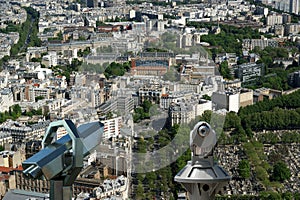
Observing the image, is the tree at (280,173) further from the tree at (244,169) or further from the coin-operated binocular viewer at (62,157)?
the coin-operated binocular viewer at (62,157)

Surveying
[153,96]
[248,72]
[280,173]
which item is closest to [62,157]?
[153,96]

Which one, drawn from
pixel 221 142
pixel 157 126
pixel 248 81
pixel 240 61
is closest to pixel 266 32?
pixel 240 61

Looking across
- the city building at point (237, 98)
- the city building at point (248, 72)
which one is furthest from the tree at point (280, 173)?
the city building at point (248, 72)

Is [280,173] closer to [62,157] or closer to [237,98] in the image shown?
[237,98]

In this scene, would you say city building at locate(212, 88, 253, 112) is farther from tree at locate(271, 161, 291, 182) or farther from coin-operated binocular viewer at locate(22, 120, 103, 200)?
coin-operated binocular viewer at locate(22, 120, 103, 200)

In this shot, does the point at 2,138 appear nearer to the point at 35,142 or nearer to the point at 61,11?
the point at 35,142
